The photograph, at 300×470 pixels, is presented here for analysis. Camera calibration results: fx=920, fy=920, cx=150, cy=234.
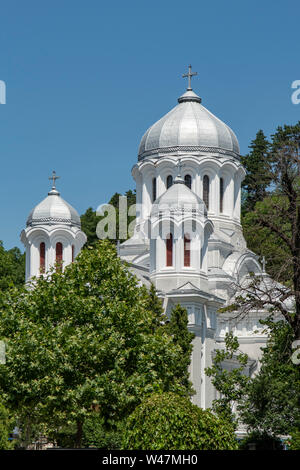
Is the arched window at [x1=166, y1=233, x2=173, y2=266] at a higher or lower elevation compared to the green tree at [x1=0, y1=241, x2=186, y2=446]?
higher

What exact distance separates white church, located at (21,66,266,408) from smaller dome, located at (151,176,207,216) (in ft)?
0.15

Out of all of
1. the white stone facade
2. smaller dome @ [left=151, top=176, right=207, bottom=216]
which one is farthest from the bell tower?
smaller dome @ [left=151, top=176, right=207, bottom=216]

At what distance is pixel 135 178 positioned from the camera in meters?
51.0

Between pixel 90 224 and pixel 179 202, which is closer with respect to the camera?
pixel 179 202

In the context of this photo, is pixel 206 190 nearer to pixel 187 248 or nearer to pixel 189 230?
pixel 189 230

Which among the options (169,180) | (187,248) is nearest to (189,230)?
(187,248)

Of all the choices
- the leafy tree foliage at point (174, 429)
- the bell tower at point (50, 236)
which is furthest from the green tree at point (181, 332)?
the leafy tree foliage at point (174, 429)

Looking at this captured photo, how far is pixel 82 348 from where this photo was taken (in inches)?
942

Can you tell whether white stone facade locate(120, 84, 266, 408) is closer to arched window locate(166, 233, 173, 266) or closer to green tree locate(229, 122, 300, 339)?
arched window locate(166, 233, 173, 266)

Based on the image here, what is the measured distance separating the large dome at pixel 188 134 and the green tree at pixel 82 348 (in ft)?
76.5

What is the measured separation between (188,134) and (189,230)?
31.2 feet

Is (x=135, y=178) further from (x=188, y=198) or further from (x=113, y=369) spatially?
(x=113, y=369)

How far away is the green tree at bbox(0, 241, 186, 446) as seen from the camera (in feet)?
78.1
